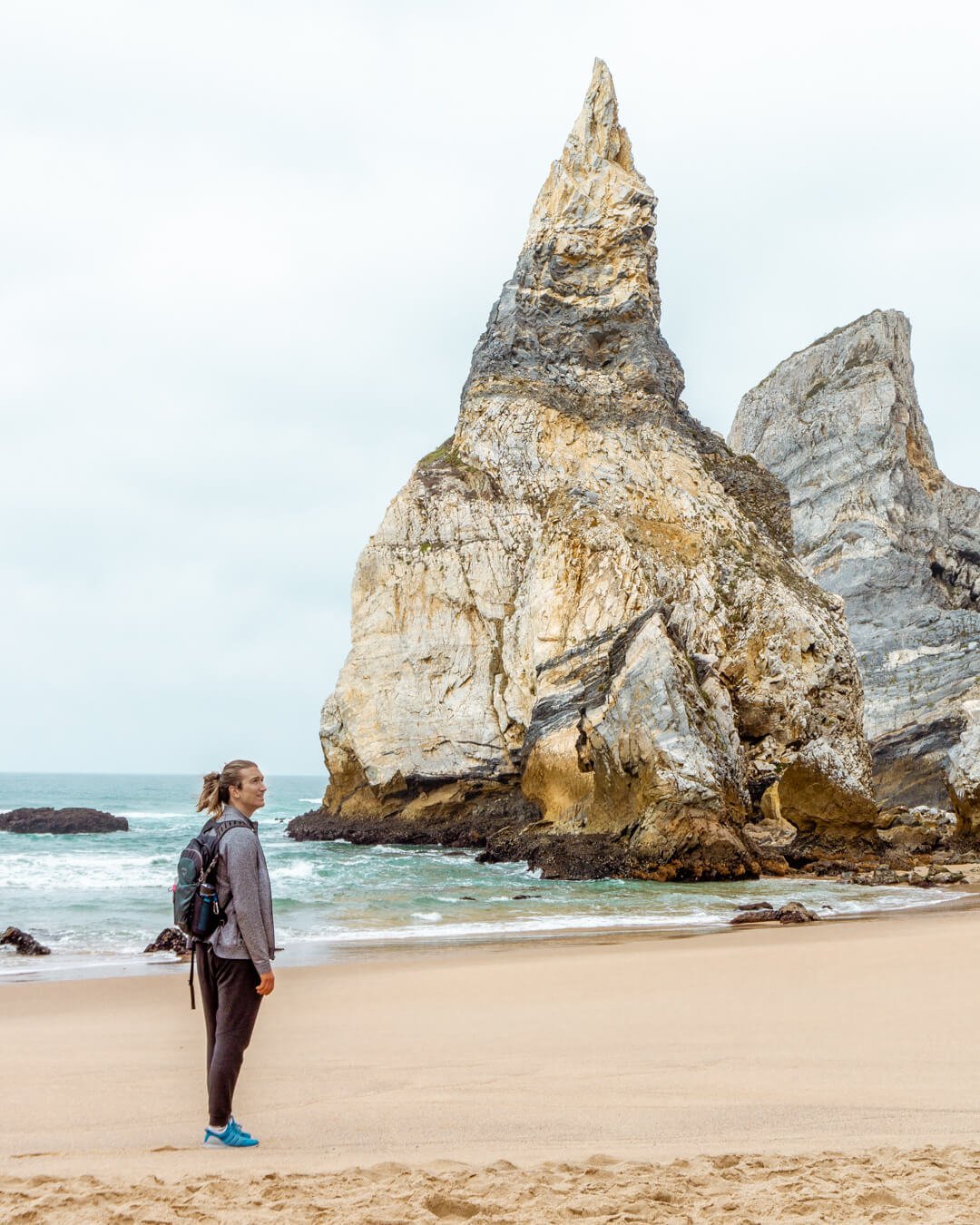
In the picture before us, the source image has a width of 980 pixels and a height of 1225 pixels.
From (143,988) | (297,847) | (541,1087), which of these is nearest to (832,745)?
(297,847)

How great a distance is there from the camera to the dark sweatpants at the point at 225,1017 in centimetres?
436

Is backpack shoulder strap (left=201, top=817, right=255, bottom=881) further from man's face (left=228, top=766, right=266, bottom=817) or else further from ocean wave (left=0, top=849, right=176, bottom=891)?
ocean wave (left=0, top=849, right=176, bottom=891)

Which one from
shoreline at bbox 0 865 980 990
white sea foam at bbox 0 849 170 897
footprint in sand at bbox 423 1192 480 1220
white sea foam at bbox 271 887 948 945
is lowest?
white sea foam at bbox 0 849 170 897

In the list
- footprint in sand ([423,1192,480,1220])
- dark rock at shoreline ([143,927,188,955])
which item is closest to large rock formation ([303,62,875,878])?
dark rock at shoreline ([143,927,188,955])

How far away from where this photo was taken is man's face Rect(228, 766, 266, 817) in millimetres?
4691

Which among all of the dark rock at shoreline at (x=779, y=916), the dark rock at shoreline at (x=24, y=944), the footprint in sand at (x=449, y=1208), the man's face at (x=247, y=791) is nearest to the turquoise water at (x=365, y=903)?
the dark rock at shoreline at (x=24, y=944)

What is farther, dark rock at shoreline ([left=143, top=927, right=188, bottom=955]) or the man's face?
dark rock at shoreline ([left=143, top=927, right=188, bottom=955])

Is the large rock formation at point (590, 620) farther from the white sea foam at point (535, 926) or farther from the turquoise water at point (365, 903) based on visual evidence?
the white sea foam at point (535, 926)

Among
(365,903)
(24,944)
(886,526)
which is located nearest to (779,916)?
(365,903)

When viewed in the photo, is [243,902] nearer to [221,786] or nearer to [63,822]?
[221,786]

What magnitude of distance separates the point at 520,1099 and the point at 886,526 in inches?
2011

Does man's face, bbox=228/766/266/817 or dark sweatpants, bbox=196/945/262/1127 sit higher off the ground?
man's face, bbox=228/766/266/817

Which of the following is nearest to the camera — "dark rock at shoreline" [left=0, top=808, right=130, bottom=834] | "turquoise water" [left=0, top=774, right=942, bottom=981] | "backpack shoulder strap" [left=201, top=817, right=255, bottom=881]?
"backpack shoulder strap" [left=201, top=817, right=255, bottom=881]

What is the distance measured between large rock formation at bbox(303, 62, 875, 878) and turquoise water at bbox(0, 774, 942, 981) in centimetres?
309
